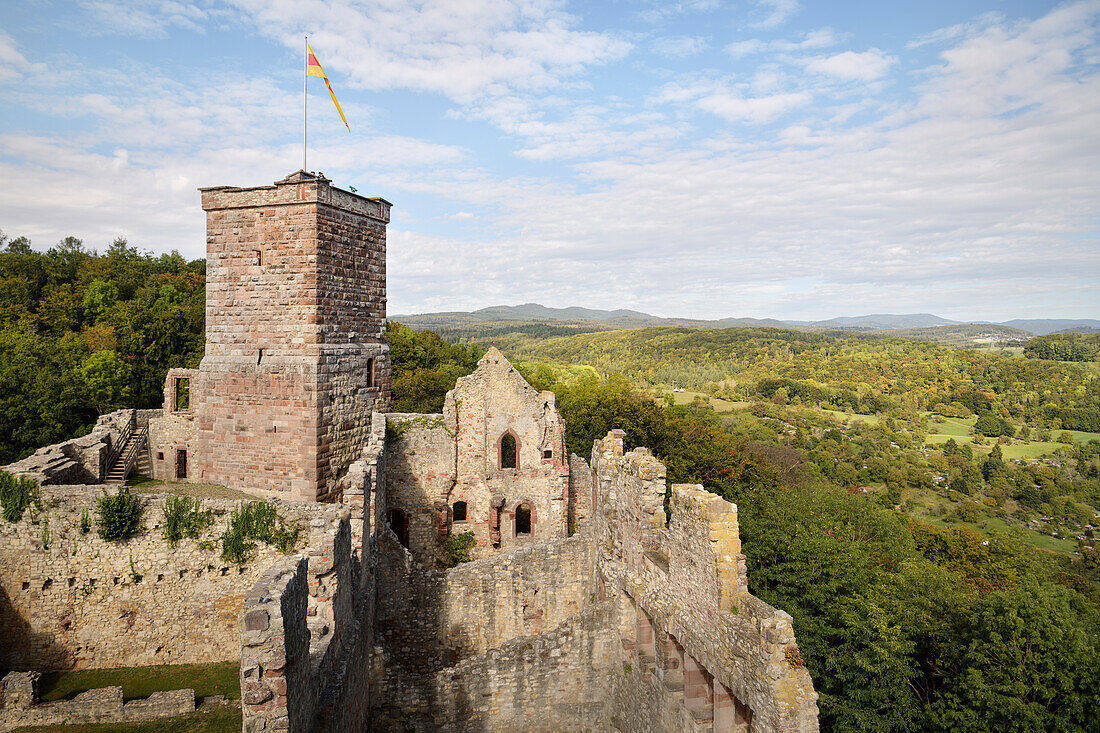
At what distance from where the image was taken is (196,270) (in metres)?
49.1

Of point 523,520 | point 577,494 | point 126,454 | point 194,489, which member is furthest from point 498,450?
point 126,454

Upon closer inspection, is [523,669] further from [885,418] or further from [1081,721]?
[885,418]

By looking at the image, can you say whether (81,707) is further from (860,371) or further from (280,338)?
(860,371)

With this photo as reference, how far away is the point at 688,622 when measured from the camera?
376 inches

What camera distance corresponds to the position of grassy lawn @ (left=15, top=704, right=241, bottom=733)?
9938 mm

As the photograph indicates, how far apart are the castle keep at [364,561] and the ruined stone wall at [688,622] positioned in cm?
4

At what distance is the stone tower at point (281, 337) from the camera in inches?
591

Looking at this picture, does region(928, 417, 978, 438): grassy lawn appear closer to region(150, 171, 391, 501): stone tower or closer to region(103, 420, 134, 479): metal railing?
region(150, 171, 391, 501): stone tower

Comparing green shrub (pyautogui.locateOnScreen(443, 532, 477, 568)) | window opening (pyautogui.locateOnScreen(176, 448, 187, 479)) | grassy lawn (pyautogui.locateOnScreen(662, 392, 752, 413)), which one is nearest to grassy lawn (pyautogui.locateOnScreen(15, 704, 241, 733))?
green shrub (pyautogui.locateOnScreen(443, 532, 477, 568))

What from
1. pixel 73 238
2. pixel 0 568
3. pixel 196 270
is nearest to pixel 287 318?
pixel 0 568

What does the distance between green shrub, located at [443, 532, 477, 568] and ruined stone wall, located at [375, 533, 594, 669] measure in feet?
13.2

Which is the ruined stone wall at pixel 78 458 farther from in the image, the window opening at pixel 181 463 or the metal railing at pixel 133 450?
the window opening at pixel 181 463

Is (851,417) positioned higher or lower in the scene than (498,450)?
lower

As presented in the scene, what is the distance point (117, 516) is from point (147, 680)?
11.0 ft
